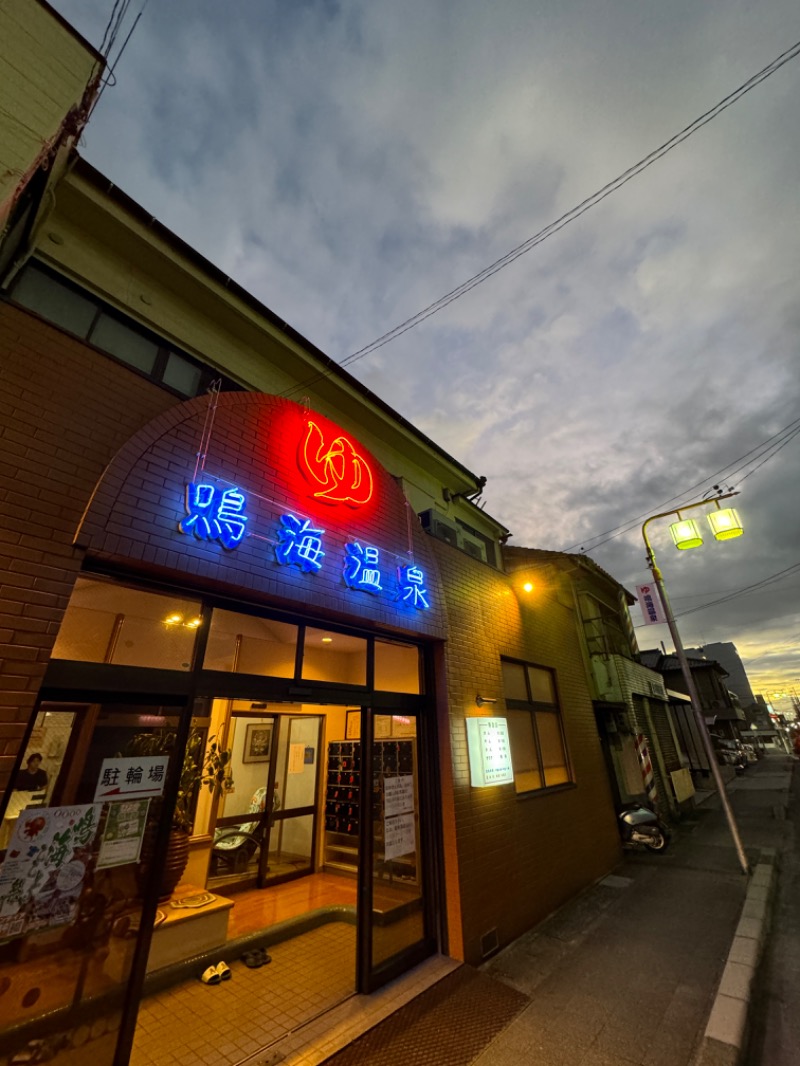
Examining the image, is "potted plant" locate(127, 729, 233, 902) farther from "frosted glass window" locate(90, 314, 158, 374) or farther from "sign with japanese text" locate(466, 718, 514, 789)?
"frosted glass window" locate(90, 314, 158, 374)

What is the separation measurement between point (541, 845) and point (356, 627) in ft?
16.0

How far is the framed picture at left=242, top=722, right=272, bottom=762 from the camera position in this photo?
869 centimetres

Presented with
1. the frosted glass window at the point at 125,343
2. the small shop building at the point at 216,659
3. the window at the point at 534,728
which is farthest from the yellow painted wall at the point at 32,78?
the window at the point at 534,728

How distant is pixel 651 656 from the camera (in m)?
32.0

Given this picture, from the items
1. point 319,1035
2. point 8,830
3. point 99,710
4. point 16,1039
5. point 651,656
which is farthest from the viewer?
point 651,656

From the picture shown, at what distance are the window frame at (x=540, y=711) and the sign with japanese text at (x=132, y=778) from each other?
5.32 meters

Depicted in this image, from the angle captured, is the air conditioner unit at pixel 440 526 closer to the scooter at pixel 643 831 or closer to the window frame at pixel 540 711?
the window frame at pixel 540 711

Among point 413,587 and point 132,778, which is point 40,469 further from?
point 413,587

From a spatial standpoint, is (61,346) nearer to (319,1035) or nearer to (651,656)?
(319,1035)

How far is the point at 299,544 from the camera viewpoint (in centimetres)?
449

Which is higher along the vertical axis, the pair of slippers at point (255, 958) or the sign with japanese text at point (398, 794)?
the sign with japanese text at point (398, 794)

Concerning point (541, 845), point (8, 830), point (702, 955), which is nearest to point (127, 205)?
point (8, 830)

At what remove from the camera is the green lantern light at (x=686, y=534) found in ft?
30.0

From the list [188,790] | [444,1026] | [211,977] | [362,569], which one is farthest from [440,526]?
[211,977]
